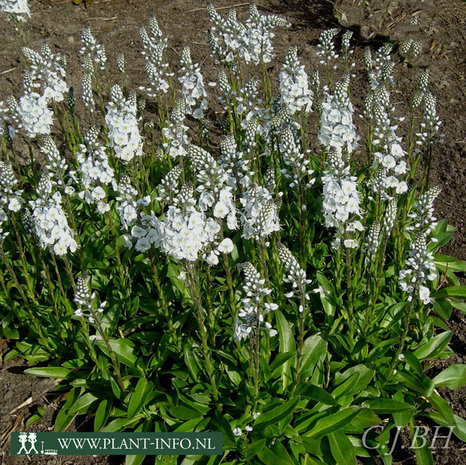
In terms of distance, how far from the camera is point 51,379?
5.81 m

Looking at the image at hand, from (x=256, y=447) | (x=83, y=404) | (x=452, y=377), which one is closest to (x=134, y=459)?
(x=83, y=404)

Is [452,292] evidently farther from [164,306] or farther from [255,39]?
[255,39]

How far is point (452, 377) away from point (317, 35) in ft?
26.3

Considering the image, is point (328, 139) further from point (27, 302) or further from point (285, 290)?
point (27, 302)

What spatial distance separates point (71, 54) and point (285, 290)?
7.51 metres

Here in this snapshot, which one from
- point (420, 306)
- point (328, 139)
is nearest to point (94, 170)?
point (328, 139)

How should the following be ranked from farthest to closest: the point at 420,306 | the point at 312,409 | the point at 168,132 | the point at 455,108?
the point at 455,108 → the point at 168,132 → the point at 420,306 → the point at 312,409

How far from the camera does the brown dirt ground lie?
8.47m

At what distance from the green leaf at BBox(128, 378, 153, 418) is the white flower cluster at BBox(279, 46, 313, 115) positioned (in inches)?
124

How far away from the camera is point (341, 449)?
4844 mm

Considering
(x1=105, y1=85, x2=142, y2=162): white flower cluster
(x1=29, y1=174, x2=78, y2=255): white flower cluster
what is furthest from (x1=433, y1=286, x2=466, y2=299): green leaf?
A: (x1=29, y1=174, x2=78, y2=255): white flower cluster

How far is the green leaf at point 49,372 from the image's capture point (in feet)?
18.0

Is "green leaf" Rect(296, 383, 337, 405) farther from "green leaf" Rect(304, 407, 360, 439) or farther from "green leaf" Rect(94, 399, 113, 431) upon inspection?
"green leaf" Rect(94, 399, 113, 431)

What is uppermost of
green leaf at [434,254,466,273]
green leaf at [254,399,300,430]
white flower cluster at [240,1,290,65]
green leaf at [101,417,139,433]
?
white flower cluster at [240,1,290,65]
